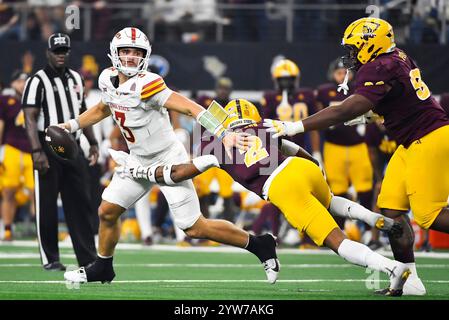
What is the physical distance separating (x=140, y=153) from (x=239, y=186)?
607 centimetres

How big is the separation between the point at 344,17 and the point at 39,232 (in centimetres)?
706

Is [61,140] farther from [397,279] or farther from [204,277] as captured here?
[397,279]

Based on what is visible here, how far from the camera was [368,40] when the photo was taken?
7715mm

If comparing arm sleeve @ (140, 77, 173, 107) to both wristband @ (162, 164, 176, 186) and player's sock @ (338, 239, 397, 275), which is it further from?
player's sock @ (338, 239, 397, 275)

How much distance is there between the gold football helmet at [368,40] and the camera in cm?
771

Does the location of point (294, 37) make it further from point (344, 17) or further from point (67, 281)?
point (67, 281)

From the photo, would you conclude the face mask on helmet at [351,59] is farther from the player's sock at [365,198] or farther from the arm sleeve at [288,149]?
the player's sock at [365,198]

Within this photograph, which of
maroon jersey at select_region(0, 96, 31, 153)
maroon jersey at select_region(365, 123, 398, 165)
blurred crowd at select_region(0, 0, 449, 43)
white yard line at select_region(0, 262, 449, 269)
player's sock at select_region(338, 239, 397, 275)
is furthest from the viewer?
blurred crowd at select_region(0, 0, 449, 43)

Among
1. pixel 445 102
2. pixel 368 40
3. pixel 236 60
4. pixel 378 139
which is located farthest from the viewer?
pixel 236 60

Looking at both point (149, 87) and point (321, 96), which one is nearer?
point (149, 87)

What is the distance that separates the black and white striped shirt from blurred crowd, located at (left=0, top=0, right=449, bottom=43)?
5.52 m

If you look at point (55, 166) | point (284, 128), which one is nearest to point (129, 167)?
point (284, 128)

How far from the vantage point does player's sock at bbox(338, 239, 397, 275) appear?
23.5 ft

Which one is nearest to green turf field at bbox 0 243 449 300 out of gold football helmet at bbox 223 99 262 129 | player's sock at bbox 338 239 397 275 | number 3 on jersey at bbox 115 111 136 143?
player's sock at bbox 338 239 397 275
